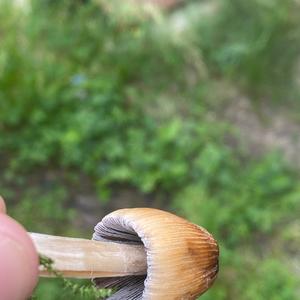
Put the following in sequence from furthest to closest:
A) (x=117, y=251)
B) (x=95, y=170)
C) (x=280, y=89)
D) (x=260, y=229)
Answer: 1. (x=280, y=89)
2. (x=95, y=170)
3. (x=260, y=229)
4. (x=117, y=251)

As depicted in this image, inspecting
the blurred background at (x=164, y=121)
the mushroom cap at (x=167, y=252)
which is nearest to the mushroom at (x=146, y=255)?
the mushroom cap at (x=167, y=252)

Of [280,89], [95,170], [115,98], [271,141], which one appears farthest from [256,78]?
[95,170]

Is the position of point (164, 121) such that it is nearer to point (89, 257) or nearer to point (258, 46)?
point (258, 46)

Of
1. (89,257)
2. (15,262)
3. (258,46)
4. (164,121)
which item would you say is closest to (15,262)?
(15,262)

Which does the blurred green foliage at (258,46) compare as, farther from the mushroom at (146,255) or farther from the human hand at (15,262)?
the human hand at (15,262)

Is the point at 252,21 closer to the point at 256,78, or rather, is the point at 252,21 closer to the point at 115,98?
the point at 256,78

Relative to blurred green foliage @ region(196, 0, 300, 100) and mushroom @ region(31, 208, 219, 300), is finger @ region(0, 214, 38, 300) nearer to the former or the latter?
mushroom @ region(31, 208, 219, 300)
